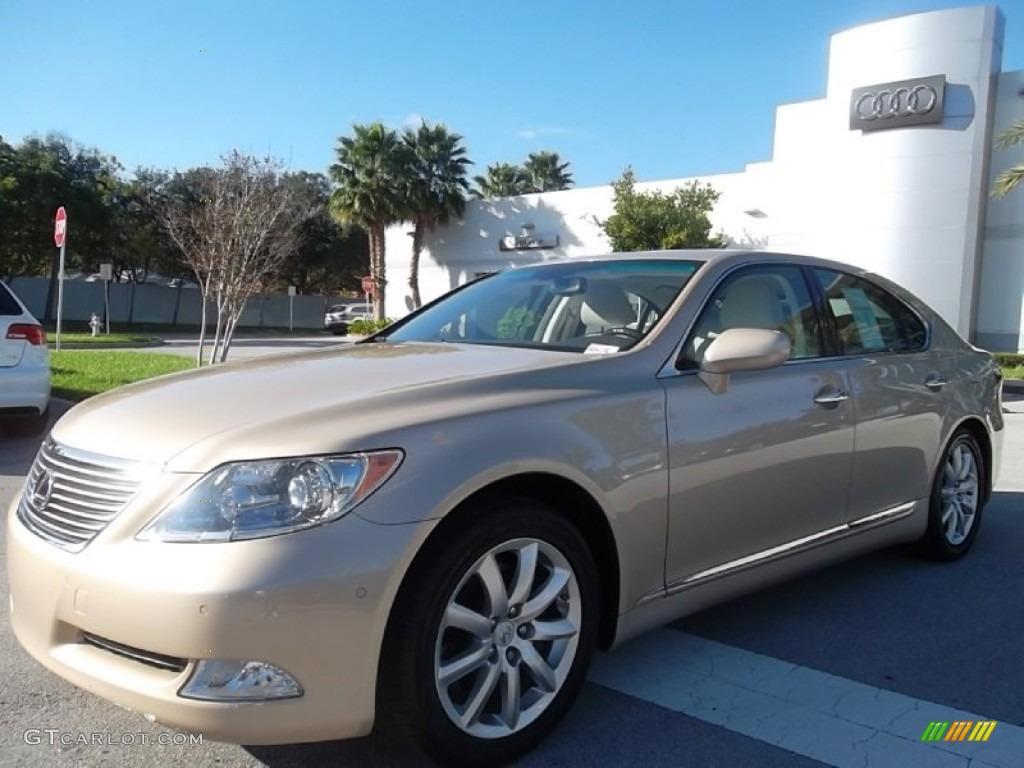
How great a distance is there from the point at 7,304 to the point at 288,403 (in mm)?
5945

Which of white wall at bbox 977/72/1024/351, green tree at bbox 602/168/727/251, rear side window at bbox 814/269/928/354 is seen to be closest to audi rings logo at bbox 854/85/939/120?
white wall at bbox 977/72/1024/351

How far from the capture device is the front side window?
11.4 ft

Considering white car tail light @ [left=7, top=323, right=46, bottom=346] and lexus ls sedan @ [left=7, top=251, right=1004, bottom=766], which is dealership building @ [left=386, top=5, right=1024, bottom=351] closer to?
white car tail light @ [left=7, top=323, right=46, bottom=346]

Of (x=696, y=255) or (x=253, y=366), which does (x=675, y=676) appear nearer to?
(x=696, y=255)

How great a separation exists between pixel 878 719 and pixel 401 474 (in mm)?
1899

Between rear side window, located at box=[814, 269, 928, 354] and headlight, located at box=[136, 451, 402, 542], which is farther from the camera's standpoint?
rear side window, located at box=[814, 269, 928, 354]

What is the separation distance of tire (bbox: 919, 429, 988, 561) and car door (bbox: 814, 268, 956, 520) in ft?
0.71

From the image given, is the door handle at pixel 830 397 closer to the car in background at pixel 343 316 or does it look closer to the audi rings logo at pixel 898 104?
the audi rings logo at pixel 898 104

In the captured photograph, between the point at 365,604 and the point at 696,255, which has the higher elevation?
the point at 696,255

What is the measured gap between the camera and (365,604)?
87.3 inches

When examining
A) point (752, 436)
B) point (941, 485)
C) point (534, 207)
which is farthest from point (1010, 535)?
point (534, 207)

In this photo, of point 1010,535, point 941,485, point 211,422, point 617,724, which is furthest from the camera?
point 1010,535
